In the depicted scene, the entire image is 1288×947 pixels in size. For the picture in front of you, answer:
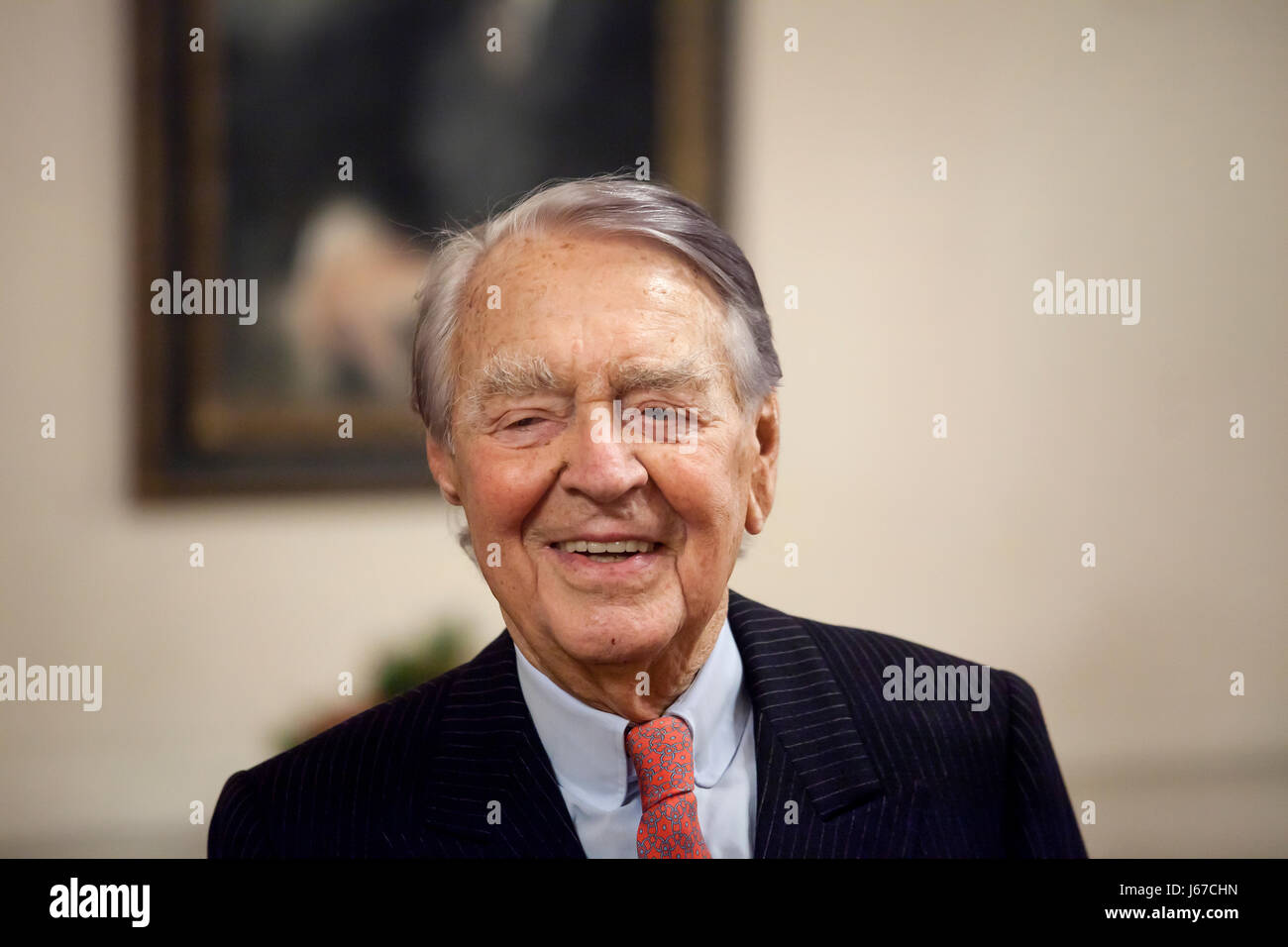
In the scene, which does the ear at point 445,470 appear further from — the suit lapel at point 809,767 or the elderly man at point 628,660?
the suit lapel at point 809,767

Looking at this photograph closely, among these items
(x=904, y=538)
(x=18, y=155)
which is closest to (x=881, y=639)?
(x=904, y=538)

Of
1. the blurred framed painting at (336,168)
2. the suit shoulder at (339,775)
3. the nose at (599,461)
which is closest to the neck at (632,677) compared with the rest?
the suit shoulder at (339,775)

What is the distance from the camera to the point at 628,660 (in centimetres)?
137

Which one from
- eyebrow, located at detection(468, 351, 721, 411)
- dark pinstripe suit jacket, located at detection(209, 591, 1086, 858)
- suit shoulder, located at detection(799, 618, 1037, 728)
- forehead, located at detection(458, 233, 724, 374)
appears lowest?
dark pinstripe suit jacket, located at detection(209, 591, 1086, 858)

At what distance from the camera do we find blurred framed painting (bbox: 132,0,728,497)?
1725mm

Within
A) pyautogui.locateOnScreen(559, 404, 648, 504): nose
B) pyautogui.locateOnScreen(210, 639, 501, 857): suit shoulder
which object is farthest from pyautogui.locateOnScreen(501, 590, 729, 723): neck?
pyautogui.locateOnScreen(559, 404, 648, 504): nose

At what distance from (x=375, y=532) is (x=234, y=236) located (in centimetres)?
52

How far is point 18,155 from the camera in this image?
1749 millimetres

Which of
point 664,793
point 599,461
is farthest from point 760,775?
point 599,461

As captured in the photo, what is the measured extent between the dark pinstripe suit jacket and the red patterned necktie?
97 mm

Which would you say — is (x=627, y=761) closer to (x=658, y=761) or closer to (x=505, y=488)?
(x=658, y=761)

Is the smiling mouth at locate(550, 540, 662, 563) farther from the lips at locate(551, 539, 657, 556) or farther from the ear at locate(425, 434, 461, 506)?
the ear at locate(425, 434, 461, 506)

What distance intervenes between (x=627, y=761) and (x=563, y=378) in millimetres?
491

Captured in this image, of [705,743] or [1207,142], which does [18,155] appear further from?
[1207,142]
